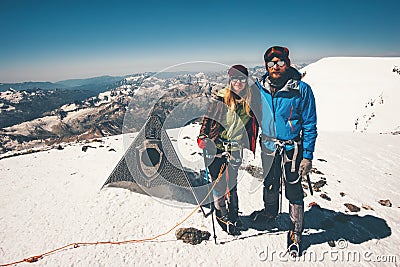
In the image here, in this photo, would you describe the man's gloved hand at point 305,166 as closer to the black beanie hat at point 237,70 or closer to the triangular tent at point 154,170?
the black beanie hat at point 237,70

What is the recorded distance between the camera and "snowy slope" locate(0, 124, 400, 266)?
458 cm

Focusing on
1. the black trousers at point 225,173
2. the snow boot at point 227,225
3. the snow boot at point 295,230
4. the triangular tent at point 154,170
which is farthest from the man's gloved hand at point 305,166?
the triangular tent at point 154,170

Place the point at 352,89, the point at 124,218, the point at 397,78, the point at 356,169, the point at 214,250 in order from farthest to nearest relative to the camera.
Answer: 1. the point at 352,89
2. the point at 397,78
3. the point at 356,169
4. the point at 124,218
5. the point at 214,250

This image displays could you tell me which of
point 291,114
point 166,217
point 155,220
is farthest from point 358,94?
point 155,220

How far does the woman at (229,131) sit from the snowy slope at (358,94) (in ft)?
61.4

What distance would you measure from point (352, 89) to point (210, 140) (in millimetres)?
29181

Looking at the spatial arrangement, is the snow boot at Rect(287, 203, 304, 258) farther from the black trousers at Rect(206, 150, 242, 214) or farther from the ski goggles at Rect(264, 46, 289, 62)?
the ski goggles at Rect(264, 46, 289, 62)

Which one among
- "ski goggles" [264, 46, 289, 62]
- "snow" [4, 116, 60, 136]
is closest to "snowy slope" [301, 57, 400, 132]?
"ski goggles" [264, 46, 289, 62]

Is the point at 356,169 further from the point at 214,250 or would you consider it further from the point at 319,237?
the point at 214,250

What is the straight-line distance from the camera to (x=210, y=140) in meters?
4.38

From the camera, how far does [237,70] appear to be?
3844mm

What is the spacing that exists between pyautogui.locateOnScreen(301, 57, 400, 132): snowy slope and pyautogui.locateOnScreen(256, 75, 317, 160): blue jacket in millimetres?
18367

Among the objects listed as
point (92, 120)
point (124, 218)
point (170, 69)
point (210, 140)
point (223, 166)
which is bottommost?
point (92, 120)

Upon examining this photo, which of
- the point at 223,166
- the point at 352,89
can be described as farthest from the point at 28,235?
the point at 352,89
